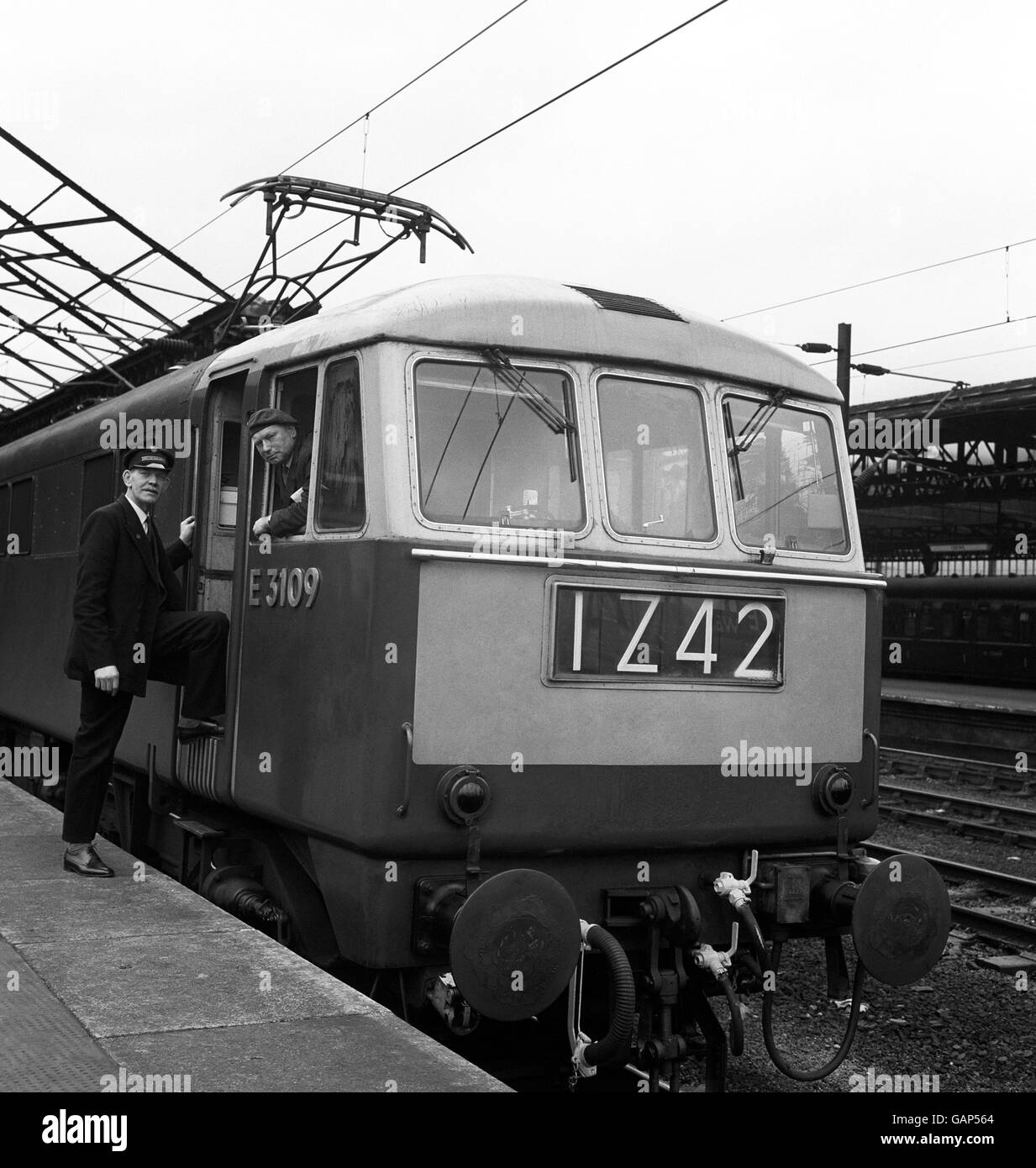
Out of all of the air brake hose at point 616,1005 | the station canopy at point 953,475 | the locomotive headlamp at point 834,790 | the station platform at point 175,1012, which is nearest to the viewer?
the station platform at point 175,1012

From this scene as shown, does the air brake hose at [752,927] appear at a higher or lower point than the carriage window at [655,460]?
lower

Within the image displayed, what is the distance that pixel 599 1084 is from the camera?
511cm

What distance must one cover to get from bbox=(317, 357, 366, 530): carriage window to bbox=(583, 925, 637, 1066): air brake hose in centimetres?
170

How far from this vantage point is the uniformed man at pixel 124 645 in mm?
5633

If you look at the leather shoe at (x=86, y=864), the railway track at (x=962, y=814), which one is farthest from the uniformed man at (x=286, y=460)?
the railway track at (x=962, y=814)

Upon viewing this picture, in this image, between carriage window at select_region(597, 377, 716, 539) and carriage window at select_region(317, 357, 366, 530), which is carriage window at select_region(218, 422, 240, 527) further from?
carriage window at select_region(597, 377, 716, 539)

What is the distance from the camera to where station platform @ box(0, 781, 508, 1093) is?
11.5ft

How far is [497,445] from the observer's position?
486cm

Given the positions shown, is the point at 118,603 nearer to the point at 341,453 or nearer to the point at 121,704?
the point at 121,704

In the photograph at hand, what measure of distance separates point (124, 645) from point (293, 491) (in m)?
1.12

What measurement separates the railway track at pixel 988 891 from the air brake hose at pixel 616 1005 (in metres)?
3.19

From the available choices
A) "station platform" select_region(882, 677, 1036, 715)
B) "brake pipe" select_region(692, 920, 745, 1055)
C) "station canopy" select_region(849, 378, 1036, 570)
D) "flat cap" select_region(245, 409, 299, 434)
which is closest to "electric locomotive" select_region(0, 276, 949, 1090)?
"brake pipe" select_region(692, 920, 745, 1055)

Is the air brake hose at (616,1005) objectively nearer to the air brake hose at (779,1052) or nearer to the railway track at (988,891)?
the air brake hose at (779,1052)

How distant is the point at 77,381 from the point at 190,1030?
1060cm
